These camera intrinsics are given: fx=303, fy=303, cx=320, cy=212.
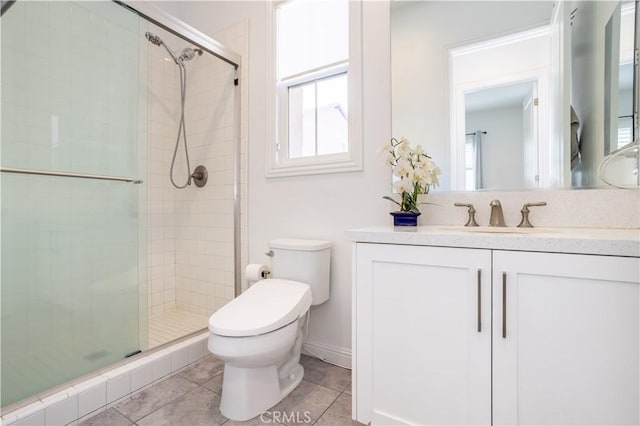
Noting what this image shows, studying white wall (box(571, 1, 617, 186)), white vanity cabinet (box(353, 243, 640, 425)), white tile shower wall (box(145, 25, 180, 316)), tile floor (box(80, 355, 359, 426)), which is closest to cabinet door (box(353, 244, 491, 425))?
white vanity cabinet (box(353, 243, 640, 425))

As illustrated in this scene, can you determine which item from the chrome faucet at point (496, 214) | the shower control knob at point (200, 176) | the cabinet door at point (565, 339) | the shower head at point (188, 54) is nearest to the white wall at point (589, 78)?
the chrome faucet at point (496, 214)

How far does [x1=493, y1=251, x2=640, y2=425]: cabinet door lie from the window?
3.59 ft

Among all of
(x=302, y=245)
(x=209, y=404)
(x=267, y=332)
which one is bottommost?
(x=209, y=404)

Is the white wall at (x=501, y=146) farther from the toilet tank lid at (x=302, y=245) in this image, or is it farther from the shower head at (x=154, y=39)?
the shower head at (x=154, y=39)

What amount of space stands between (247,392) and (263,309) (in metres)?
0.35

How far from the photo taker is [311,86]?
6.46 ft

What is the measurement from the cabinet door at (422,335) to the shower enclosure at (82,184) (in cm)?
124

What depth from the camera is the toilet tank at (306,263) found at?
1.61 m

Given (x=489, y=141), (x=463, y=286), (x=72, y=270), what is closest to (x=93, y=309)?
(x=72, y=270)

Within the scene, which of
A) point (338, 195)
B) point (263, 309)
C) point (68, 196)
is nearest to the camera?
point (263, 309)

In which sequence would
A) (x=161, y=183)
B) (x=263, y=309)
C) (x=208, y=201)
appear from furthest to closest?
(x=161, y=183), (x=208, y=201), (x=263, y=309)

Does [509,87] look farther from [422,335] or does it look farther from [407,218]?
[422,335]

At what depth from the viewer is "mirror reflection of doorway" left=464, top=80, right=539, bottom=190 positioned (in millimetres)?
1323

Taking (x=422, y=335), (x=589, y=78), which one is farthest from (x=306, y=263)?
(x=589, y=78)
